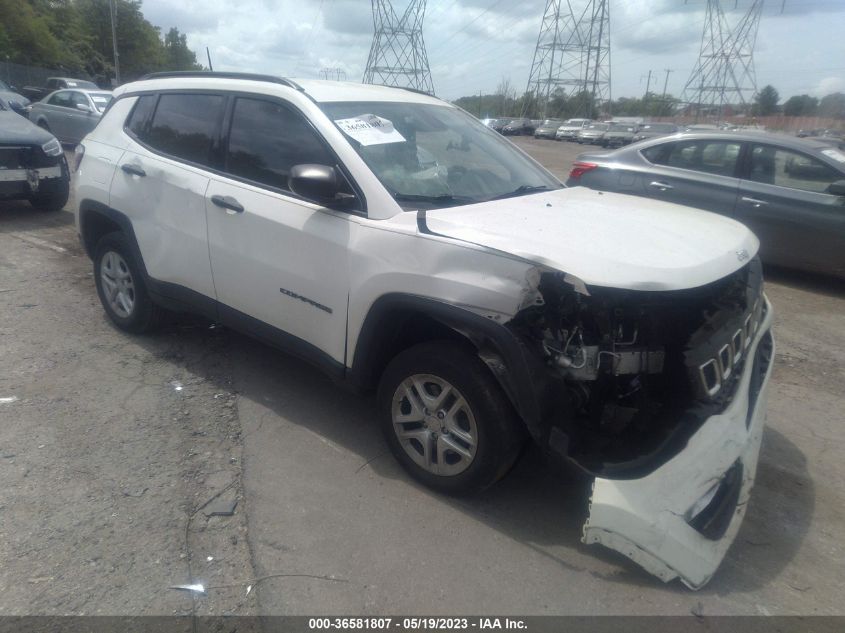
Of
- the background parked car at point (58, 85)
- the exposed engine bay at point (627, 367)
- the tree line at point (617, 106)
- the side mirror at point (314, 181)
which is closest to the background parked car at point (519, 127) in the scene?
the tree line at point (617, 106)

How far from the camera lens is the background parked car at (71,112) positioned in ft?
49.1

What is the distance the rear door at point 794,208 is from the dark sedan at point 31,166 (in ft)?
28.0

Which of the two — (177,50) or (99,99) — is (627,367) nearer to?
(99,99)

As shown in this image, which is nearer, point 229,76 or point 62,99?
point 229,76

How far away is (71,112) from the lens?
15234 millimetres

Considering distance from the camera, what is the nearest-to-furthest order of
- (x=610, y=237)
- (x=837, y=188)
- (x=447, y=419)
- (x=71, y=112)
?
(x=610, y=237) < (x=447, y=419) < (x=837, y=188) < (x=71, y=112)

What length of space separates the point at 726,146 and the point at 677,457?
18.6 ft

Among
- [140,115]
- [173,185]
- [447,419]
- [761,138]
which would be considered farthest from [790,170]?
[140,115]

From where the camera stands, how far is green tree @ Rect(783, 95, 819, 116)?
184ft

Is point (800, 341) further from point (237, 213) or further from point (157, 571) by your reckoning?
point (157, 571)

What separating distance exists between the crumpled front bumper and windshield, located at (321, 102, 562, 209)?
1.64 metres

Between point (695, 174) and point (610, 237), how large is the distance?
16.6 feet

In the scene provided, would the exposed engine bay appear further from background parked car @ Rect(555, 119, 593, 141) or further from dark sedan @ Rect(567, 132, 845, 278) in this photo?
background parked car @ Rect(555, 119, 593, 141)

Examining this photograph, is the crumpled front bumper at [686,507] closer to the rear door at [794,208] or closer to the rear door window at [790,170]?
the rear door at [794,208]
